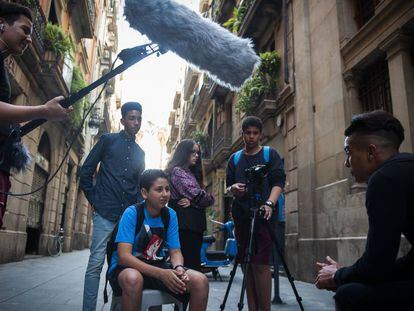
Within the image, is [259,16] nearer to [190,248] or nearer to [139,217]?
[190,248]

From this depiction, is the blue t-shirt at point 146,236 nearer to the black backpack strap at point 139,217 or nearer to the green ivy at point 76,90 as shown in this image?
the black backpack strap at point 139,217

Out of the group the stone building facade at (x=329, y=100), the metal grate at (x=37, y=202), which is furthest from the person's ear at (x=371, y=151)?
the metal grate at (x=37, y=202)

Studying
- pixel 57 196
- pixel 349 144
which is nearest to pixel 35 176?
pixel 57 196

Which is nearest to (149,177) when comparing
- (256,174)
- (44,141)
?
(256,174)

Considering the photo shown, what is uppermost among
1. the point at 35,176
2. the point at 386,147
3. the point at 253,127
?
the point at 35,176

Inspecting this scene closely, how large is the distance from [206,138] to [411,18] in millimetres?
17594

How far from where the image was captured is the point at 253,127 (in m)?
4.14

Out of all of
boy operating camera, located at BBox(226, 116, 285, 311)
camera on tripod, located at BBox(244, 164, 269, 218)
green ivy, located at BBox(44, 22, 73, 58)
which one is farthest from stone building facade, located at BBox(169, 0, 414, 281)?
green ivy, located at BBox(44, 22, 73, 58)

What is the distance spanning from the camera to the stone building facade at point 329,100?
6445 millimetres

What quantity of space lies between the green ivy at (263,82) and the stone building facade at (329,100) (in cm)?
25

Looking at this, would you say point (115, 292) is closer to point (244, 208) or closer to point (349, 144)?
point (244, 208)

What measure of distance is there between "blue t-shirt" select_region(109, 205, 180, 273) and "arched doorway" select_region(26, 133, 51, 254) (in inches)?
437

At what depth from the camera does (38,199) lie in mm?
13859

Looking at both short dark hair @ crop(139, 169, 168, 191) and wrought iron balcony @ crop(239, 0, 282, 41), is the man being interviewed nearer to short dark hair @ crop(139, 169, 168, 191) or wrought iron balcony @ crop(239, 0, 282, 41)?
short dark hair @ crop(139, 169, 168, 191)
